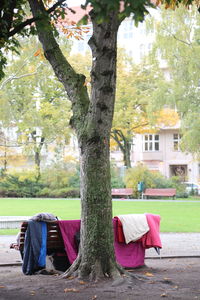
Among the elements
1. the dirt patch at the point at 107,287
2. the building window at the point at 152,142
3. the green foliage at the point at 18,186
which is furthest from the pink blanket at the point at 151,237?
the building window at the point at 152,142

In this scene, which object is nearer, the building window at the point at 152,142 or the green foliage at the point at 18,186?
the green foliage at the point at 18,186

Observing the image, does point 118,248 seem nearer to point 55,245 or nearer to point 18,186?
point 55,245

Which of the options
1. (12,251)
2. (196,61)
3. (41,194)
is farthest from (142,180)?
(12,251)

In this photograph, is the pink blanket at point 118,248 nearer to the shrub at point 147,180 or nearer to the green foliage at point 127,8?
the green foliage at point 127,8

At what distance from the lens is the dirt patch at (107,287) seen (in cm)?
751

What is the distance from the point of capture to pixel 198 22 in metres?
36.1

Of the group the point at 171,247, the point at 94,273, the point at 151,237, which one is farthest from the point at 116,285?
the point at 171,247

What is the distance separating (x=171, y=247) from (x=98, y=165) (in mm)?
5448

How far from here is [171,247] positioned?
43.8ft

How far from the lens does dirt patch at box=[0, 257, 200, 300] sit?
7.51 m

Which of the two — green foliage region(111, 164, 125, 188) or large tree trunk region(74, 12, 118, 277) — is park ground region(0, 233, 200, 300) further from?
green foliage region(111, 164, 125, 188)

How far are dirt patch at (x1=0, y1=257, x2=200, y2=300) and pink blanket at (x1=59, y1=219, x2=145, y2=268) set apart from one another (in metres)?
0.57

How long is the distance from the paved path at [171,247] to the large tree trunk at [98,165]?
115 inches

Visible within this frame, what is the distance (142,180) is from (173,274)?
3221cm
